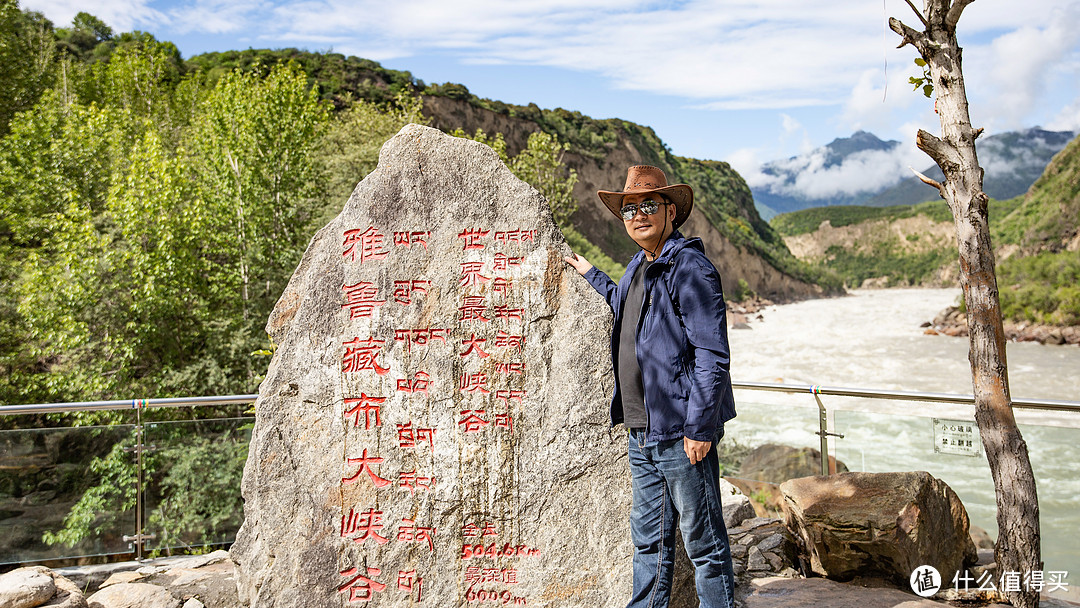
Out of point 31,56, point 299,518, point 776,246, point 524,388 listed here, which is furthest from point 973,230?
point 776,246

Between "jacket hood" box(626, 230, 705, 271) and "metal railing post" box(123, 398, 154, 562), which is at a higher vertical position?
"jacket hood" box(626, 230, 705, 271)

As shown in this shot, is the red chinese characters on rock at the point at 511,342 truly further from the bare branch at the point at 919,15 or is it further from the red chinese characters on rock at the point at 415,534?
the bare branch at the point at 919,15

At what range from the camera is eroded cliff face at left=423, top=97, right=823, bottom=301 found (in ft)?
125

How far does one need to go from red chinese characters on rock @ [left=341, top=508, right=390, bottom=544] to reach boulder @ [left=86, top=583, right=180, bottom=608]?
1591mm

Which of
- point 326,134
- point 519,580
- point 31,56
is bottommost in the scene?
point 519,580

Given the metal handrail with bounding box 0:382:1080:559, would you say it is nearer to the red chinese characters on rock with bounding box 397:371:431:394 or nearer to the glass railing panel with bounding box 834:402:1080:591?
the glass railing panel with bounding box 834:402:1080:591

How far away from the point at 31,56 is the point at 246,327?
56.5 ft

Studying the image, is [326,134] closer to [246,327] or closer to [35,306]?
[246,327]

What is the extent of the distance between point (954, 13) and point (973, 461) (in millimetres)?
3086

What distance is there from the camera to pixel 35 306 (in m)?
10.1

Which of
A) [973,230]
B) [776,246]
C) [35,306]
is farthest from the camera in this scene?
[776,246]

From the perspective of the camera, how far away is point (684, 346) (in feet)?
8.66

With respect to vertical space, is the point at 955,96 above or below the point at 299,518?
above

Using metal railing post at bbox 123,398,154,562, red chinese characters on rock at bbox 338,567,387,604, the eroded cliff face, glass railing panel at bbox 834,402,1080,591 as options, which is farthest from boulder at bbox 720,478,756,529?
the eroded cliff face
